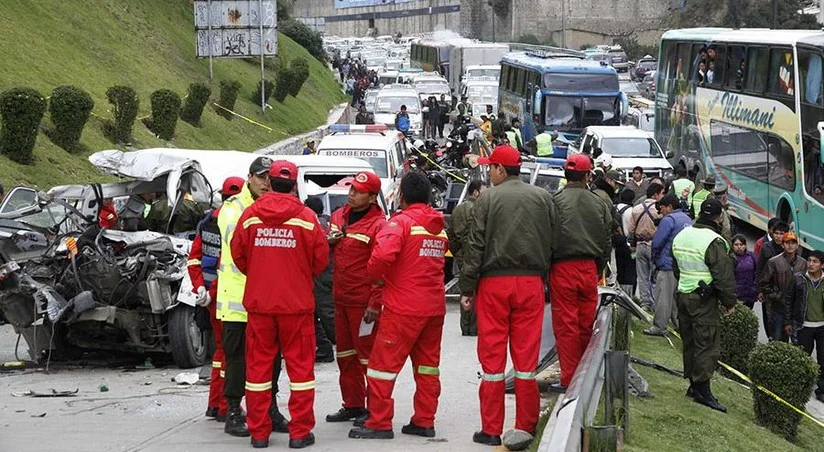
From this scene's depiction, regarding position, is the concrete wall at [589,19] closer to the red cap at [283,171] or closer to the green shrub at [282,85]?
the green shrub at [282,85]

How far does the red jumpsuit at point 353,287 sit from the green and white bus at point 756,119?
13.6m

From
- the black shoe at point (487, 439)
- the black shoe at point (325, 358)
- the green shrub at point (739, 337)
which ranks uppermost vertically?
the black shoe at point (487, 439)

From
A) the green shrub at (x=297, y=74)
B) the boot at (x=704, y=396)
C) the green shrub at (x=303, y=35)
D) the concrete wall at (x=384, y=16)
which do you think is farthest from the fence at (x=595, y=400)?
the concrete wall at (x=384, y=16)

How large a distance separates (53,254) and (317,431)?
14.1 ft

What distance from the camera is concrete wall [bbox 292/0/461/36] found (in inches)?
5689

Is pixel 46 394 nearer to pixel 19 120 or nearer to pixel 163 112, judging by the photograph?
pixel 19 120

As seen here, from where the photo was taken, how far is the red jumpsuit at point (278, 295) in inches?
344

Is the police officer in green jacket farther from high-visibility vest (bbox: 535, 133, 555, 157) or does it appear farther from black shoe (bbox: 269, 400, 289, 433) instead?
high-visibility vest (bbox: 535, 133, 555, 157)

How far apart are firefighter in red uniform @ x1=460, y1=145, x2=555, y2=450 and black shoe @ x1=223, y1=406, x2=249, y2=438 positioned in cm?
162

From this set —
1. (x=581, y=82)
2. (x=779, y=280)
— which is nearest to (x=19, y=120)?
(x=779, y=280)

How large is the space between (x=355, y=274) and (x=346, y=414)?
1.06 meters

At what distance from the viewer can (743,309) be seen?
14953 mm

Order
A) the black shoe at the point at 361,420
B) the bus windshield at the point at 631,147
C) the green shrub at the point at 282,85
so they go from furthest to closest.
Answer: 1. the green shrub at the point at 282,85
2. the bus windshield at the point at 631,147
3. the black shoe at the point at 361,420

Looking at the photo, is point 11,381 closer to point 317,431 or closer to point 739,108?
point 317,431
